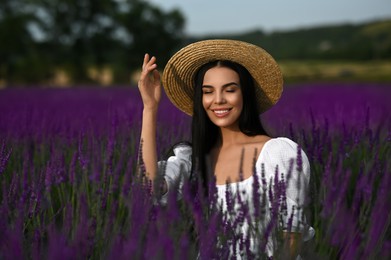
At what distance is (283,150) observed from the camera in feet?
5.76

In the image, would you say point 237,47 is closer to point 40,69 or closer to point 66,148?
point 66,148

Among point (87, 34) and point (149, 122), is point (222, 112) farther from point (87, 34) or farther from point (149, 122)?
point (87, 34)

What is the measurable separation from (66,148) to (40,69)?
23.9m

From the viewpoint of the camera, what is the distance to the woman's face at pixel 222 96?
192 cm

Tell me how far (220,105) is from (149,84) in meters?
0.28

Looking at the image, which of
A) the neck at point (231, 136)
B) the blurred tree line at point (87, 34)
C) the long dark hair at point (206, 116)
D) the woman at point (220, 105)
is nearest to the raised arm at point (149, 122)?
the woman at point (220, 105)

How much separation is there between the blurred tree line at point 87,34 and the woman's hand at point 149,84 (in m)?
25.5

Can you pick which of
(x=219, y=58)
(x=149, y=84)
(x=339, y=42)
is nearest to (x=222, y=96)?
(x=219, y=58)

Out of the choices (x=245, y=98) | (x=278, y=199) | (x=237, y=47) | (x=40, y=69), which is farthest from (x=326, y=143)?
(x=40, y=69)

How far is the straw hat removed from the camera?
6.42 ft

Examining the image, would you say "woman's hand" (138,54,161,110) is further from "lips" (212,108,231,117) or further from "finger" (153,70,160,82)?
"lips" (212,108,231,117)

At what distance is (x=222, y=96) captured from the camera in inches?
75.5

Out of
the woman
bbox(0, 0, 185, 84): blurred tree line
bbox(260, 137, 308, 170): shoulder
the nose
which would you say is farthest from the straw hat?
bbox(0, 0, 185, 84): blurred tree line

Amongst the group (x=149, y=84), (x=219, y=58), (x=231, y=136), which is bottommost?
(x=231, y=136)
